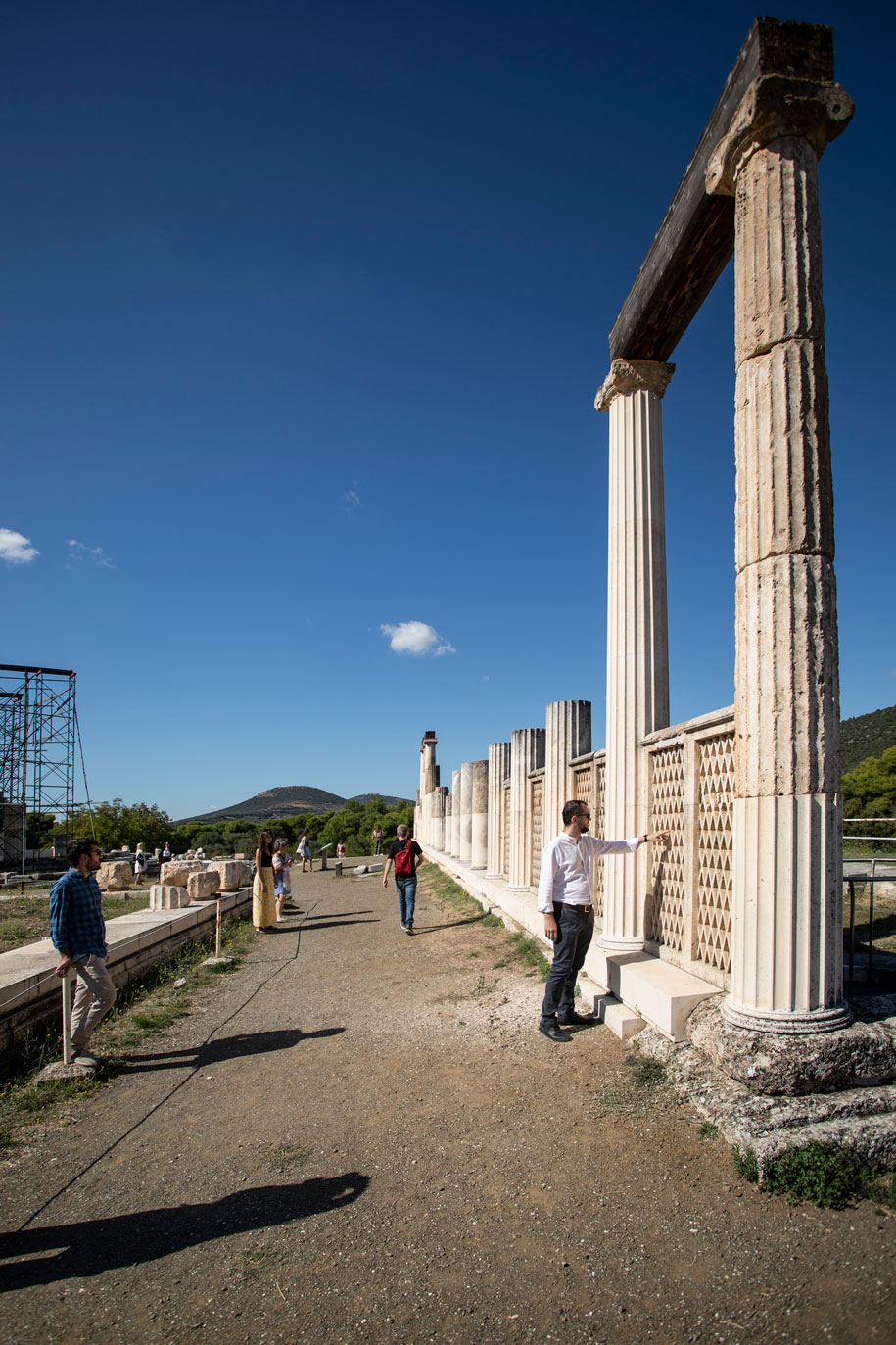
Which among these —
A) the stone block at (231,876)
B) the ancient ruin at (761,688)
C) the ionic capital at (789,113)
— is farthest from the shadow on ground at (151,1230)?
the stone block at (231,876)

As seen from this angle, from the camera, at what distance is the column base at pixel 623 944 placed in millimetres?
6797

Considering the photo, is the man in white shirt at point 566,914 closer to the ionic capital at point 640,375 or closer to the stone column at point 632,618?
the stone column at point 632,618

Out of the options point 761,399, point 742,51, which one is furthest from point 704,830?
point 742,51

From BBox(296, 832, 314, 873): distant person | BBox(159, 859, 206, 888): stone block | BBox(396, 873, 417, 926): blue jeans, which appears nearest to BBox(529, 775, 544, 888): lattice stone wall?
BBox(396, 873, 417, 926): blue jeans

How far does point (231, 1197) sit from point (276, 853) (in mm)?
11411

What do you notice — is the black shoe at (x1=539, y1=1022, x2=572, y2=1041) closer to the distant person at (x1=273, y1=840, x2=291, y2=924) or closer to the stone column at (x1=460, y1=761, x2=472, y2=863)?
the distant person at (x1=273, y1=840, x2=291, y2=924)

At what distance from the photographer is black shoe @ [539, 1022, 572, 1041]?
5.93 m

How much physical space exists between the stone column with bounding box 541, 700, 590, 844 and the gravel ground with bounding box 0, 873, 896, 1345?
375cm

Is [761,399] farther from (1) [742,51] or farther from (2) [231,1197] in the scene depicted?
(2) [231,1197]

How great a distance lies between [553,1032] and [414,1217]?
8.23 feet

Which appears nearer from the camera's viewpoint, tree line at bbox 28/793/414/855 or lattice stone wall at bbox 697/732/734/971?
lattice stone wall at bbox 697/732/734/971

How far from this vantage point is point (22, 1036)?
648 cm

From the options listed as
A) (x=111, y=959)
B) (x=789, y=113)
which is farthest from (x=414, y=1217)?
Answer: (x=789, y=113)

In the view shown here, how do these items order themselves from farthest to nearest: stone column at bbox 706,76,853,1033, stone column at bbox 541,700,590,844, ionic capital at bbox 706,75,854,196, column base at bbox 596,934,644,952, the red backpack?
the red backpack < stone column at bbox 541,700,590,844 < column base at bbox 596,934,644,952 < ionic capital at bbox 706,75,854,196 < stone column at bbox 706,76,853,1033
